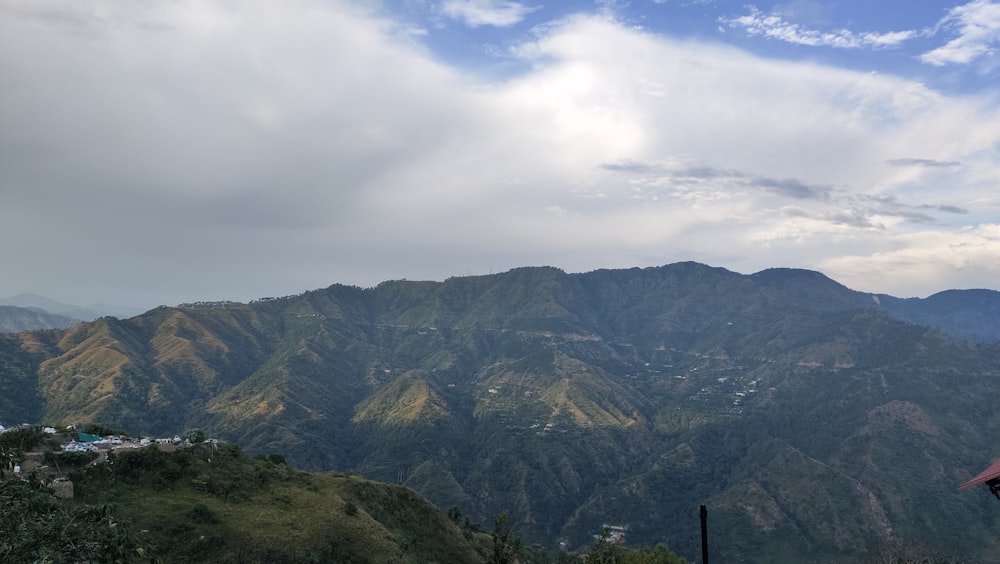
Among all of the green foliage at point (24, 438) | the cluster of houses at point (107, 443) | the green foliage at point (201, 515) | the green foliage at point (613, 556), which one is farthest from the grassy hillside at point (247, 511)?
the green foliage at point (613, 556)

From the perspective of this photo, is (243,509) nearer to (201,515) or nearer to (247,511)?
(247,511)

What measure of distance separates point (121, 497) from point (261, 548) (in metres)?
18.1

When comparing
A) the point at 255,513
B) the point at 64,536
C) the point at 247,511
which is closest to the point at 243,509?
the point at 247,511

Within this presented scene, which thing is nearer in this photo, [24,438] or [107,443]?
[24,438]

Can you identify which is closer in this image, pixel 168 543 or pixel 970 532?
pixel 168 543

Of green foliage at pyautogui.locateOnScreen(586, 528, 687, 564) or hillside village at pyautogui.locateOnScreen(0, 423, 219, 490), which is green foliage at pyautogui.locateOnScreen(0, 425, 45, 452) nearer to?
hillside village at pyautogui.locateOnScreen(0, 423, 219, 490)

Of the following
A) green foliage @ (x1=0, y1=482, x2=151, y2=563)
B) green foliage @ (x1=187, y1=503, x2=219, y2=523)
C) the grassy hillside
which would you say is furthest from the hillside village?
green foliage @ (x1=0, y1=482, x2=151, y2=563)

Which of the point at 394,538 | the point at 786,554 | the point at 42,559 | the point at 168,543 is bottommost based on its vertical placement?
the point at 786,554

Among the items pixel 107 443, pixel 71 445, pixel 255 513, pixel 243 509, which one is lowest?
pixel 255 513

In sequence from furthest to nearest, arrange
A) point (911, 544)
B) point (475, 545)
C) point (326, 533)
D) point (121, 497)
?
point (911, 544) < point (475, 545) < point (326, 533) < point (121, 497)

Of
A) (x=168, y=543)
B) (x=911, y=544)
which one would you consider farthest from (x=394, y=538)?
(x=911, y=544)

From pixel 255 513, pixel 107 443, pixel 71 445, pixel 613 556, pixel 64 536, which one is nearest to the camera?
pixel 64 536

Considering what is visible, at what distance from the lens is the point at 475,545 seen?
103m

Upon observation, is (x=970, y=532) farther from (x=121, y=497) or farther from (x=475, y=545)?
(x=121, y=497)
